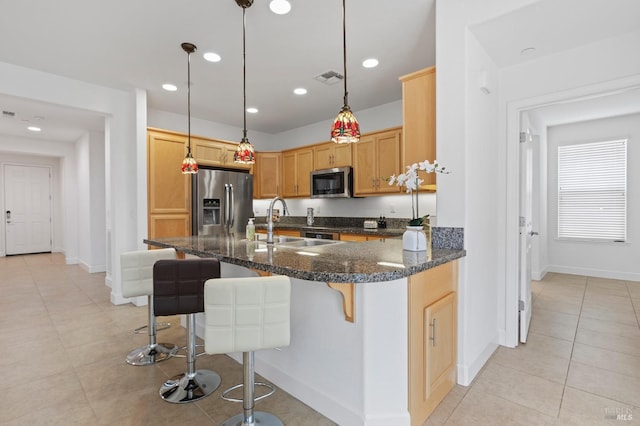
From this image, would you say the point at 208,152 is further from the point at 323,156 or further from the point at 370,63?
the point at 370,63

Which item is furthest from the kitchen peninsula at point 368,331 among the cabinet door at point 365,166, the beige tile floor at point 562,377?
the cabinet door at point 365,166

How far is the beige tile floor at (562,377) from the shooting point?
1.82 metres

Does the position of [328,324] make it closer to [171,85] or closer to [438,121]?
[438,121]

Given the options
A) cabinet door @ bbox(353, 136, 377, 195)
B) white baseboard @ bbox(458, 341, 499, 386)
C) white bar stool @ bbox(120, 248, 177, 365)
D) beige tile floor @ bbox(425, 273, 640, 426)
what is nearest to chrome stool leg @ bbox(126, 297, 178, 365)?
white bar stool @ bbox(120, 248, 177, 365)

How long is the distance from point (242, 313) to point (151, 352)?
1.68 m

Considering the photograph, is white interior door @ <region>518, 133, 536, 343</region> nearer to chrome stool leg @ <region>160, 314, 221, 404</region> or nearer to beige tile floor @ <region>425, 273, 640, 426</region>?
beige tile floor @ <region>425, 273, 640, 426</region>

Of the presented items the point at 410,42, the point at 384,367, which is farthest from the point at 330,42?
the point at 384,367

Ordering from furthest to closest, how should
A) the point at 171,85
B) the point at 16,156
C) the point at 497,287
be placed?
the point at 16,156 → the point at 171,85 → the point at 497,287

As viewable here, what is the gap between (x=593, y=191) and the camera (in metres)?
5.23

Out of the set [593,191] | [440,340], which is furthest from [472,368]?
[593,191]

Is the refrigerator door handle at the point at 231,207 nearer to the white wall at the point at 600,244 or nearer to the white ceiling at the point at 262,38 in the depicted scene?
the white ceiling at the point at 262,38

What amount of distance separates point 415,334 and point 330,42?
249 cm

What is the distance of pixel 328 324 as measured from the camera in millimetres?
1812

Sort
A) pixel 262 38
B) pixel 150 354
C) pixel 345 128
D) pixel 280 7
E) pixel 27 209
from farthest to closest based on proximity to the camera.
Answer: pixel 27 209 < pixel 262 38 < pixel 150 354 < pixel 280 7 < pixel 345 128
